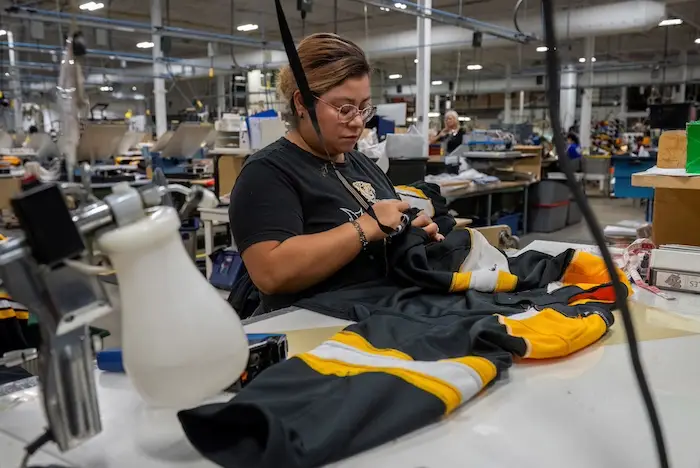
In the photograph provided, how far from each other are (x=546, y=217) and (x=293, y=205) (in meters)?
Answer: 5.59

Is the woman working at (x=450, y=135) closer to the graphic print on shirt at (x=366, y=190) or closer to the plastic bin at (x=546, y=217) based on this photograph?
the plastic bin at (x=546, y=217)

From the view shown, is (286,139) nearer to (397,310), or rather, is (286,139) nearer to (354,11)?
(397,310)

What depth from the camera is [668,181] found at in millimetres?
1626

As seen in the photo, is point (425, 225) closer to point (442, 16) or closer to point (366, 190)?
point (366, 190)

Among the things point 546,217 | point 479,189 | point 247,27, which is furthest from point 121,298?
point 247,27

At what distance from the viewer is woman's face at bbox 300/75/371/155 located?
4.29ft

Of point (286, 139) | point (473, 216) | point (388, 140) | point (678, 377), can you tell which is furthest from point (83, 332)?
point (473, 216)

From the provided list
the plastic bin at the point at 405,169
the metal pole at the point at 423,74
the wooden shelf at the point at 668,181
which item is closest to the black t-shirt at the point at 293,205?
the wooden shelf at the point at 668,181

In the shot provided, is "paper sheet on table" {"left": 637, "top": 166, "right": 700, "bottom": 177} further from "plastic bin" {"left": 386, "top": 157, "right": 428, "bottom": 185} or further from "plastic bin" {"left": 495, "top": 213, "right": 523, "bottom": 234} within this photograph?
"plastic bin" {"left": 495, "top": 213, "right": 523, "bottom": 234}

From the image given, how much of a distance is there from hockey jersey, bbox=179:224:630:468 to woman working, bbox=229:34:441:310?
0.06 meters

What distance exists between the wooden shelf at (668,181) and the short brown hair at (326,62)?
88 centimetres

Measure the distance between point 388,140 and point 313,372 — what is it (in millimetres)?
3310

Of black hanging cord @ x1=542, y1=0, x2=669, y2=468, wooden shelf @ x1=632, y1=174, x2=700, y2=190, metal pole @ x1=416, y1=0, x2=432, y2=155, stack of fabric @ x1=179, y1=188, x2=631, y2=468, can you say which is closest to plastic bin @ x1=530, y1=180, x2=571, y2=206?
metal pole @ x1=416, y1=0, x2=432, y2=155

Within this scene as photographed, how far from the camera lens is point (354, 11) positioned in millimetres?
9547
